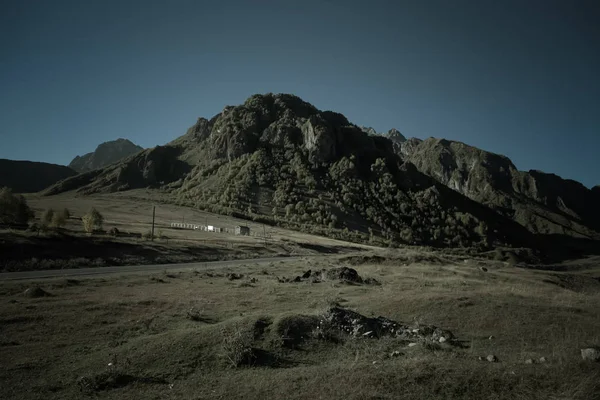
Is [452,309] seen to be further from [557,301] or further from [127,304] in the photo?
[127,304]

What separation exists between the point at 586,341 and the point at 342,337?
886 cm

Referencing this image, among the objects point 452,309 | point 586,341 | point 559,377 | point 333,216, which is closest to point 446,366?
point 559,377

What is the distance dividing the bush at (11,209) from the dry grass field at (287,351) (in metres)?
45.6

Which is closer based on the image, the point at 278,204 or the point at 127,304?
the point at 127,304

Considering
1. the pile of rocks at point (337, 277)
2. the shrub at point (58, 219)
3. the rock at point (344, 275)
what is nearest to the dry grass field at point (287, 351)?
the pile of rocks at point (337, 277)

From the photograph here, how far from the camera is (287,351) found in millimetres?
11734

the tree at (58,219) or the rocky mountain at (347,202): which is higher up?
the rocky mountain at (347,202)

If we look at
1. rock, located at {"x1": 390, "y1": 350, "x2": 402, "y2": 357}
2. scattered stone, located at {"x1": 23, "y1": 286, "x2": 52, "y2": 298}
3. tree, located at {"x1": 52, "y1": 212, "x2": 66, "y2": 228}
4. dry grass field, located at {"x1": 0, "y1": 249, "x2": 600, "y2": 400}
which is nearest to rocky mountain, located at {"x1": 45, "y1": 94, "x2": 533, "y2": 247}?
tree, located at {"x1": 52, "y1": 212, "x2": 66, "y2": 228}

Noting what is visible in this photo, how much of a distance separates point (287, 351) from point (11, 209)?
64.1m

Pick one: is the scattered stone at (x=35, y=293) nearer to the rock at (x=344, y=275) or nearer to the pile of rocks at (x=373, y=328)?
the pile of rocks at (x=373, y=328)

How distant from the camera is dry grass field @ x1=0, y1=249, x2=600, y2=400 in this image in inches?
351

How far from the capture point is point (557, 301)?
1825cm

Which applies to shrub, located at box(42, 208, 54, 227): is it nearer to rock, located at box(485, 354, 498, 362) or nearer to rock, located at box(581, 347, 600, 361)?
rock, located at box(485, 354, 498, 362)

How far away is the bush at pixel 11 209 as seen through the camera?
54094 millimetres
